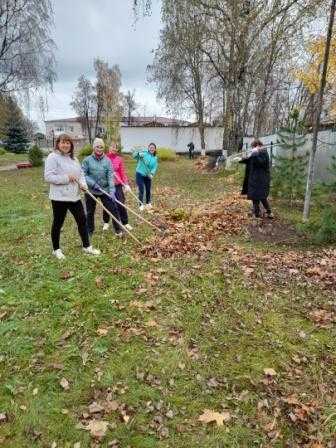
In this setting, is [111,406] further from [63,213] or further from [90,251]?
[90,251]

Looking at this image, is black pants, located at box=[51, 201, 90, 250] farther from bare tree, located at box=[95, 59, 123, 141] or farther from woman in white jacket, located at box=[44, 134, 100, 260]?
bare tree, located at box=[95, 59, 123, 141]

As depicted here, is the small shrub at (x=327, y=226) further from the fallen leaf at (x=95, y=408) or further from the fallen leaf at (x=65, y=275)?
the fallen leaf at (x=95, y=408)

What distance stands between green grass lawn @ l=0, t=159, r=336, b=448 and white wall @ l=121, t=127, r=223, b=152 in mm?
40044

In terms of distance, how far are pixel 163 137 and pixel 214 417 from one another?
43755mm

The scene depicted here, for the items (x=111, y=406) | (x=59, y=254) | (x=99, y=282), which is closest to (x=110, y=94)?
(x=59, y=254)

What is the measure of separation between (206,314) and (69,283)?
6.18 ft

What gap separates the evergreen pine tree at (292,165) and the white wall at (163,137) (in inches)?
1373

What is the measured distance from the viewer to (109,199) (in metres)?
7.45

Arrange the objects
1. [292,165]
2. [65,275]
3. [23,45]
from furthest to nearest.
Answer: [23,45] < [292,165] < [65,275]

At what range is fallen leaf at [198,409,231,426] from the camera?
3.27 m

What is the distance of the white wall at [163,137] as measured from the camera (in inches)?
1790

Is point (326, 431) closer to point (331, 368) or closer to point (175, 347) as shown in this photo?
point (331, 368)

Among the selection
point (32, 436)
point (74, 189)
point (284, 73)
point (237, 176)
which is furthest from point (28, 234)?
point (284, 73)

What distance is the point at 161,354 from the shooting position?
404cm
